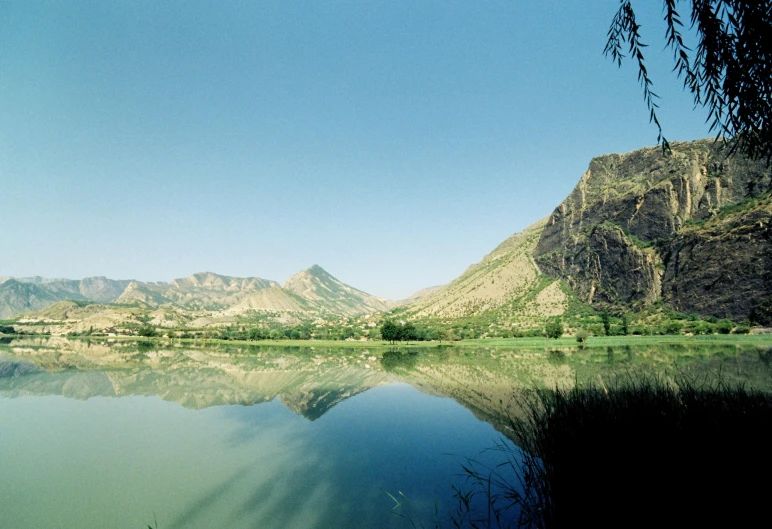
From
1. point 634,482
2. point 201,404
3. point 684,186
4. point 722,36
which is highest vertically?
point 684,186

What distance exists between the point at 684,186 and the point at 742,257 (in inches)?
1842

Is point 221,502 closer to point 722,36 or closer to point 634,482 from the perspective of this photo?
point 634,482

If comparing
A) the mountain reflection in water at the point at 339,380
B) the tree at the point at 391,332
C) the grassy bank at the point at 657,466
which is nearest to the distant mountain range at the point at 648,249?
the tree at the point at 391,332

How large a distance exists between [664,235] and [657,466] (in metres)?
154

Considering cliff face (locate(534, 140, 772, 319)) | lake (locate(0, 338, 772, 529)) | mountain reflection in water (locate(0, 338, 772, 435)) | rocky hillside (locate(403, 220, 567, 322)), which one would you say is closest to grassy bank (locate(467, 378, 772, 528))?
lake (locate(0, 338, 772, 529))

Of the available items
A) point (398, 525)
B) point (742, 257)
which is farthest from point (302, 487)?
point (742, 257)

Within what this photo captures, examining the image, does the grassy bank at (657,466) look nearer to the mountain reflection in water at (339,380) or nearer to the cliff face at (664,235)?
the mountain reflection in water at (339,380)

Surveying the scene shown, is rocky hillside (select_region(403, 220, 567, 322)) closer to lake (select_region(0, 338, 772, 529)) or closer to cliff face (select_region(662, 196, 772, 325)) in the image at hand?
cliff face (select_region(662, 196, 772, 325))

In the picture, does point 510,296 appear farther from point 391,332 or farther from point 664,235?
point 391,332

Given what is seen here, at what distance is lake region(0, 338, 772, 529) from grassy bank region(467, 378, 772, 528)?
3.27 m

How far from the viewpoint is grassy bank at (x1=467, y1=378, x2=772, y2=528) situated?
5.17m

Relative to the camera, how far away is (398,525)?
9.37 m

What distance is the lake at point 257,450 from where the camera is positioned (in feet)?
35.8

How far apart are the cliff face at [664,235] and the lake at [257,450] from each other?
84.0 m
